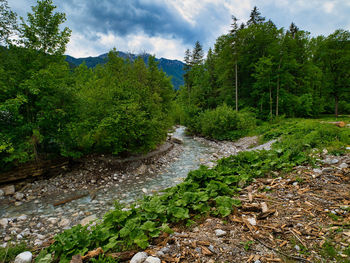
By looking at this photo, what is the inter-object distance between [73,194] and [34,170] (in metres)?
2.49

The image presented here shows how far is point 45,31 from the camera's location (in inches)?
301

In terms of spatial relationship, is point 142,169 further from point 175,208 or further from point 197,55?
point 197,55

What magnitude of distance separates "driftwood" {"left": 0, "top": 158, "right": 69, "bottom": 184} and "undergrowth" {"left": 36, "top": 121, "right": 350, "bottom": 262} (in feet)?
17.5

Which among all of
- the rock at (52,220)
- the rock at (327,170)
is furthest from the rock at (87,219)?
the rock at (327,170)

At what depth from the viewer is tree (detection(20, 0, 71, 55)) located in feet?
23.9

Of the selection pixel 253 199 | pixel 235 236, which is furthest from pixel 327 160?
pixel 235 236

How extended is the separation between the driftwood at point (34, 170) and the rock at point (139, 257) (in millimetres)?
7630

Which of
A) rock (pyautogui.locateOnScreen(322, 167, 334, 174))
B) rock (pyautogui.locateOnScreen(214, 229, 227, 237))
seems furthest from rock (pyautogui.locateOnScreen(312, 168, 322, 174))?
rock (pyautogui.locateOnScreen(214, 229, 227, 237))

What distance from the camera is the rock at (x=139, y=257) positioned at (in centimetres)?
230

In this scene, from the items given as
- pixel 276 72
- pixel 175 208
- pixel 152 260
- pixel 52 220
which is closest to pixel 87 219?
pixel 52 220

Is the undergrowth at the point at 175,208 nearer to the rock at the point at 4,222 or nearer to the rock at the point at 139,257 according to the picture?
the rock at the point at 139,257

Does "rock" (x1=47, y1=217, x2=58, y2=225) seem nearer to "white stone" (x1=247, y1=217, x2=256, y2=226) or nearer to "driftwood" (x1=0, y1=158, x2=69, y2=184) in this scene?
"driftwood" (x1=0, y1=158, x2=69, y2=184)

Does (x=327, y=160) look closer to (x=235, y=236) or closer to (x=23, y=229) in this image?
(x=235, y=236)

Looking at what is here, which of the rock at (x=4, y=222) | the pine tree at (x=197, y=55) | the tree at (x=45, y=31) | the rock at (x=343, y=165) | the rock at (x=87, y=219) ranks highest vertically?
the pine tree at (x=197, y=55)
